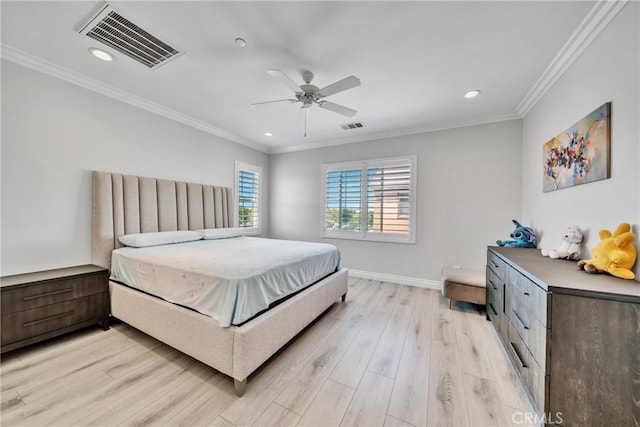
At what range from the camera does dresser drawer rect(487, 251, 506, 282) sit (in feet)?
7.08

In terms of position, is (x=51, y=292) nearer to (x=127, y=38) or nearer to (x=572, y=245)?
(x=127, y=38)

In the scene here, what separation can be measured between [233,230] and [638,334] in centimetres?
403

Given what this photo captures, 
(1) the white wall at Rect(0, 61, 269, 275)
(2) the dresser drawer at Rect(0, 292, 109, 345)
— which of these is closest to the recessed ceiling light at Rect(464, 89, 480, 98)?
(1) the white wall at Rect(0, 61, 269, 275)

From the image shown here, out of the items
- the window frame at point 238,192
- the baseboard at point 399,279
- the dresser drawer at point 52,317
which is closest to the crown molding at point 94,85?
the window frame at point 238,192

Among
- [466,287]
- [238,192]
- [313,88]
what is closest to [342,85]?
[313,88]

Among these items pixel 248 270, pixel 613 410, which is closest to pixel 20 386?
pixel 248 270

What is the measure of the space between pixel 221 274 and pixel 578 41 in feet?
11.1

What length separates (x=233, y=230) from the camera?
3807mm

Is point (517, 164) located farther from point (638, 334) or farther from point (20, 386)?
point (20, 386)

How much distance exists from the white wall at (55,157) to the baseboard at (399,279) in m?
3.77

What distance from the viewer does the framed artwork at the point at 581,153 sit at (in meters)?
1.62

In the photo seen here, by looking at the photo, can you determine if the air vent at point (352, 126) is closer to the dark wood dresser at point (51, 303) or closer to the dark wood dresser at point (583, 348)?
the dark wood dresser at point (583, 348)

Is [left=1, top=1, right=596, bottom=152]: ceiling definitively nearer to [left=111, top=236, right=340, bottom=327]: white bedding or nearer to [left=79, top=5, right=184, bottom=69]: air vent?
[left=79, top=5, right=184, bottom=69]: air vent

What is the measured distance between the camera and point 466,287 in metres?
2.91
